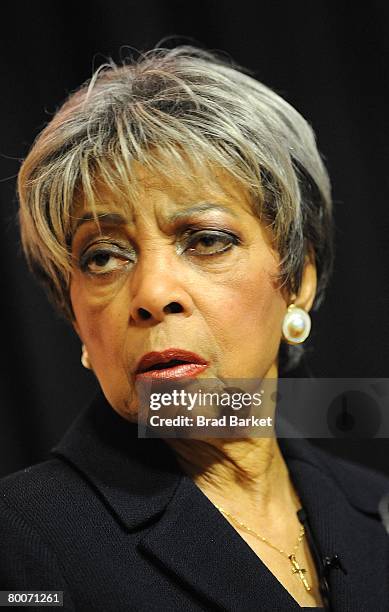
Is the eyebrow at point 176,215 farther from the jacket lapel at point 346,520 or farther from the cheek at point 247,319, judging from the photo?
the jacket lapel at point 346,520

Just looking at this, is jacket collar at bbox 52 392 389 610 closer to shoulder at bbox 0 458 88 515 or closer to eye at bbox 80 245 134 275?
shoulder at bbox 0 458 88 515

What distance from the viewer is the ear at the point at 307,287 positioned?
4.86ft

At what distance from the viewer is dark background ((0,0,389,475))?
5.43ft

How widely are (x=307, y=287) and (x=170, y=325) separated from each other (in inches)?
14.4

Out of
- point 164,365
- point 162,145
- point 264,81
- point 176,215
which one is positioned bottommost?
point 164,365

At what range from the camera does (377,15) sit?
160cm

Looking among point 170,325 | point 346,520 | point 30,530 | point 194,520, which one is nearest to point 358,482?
point 346,520

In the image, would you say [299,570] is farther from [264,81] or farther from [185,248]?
[264,81]

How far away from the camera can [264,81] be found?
69.2 inches

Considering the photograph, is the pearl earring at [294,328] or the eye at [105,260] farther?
the pearl earring at [294,328]

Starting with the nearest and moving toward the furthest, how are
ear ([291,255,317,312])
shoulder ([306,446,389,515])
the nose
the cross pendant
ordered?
1. the nose
2. the cross pendant
3. ear ([291,255,317,312])
4. shoulder ([306,446,389,515])

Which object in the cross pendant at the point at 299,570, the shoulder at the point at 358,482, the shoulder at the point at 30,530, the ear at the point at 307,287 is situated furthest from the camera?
the shoulder at the point at 358,482

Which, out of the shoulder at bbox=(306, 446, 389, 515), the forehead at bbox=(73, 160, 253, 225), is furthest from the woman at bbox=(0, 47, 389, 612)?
the shoulder at bbox=(306, 446, 389, 515)

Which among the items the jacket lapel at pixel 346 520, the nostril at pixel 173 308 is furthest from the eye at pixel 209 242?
the jacket lapel at pixel 346 520
